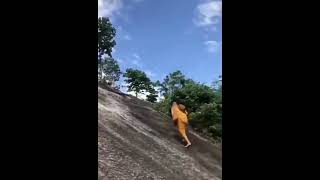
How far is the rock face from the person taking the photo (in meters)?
10.3

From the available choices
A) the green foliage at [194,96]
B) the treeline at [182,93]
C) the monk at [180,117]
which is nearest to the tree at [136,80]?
the treeline at [182,93]

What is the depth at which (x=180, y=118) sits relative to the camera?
1326 cm

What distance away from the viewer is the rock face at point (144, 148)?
10.3 metres

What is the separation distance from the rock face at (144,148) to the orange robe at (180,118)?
28 cm

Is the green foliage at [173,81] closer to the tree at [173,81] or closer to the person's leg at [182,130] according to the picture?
the tree at [173,81]

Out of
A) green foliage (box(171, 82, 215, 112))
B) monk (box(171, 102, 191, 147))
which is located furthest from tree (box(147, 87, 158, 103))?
monk (box(171, 102, 191, 147))

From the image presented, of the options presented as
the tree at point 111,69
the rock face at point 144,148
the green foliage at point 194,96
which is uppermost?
the tree at point 111,69

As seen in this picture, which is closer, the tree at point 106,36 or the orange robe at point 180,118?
the orange robe at point 180,118

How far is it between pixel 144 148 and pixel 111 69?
968 cm

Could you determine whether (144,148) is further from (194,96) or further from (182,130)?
(194,96)

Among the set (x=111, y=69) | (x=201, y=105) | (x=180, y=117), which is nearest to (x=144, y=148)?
(x=180, y=117)

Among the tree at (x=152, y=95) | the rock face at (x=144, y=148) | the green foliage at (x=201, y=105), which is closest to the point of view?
the rock face at (x=144, y=148)
